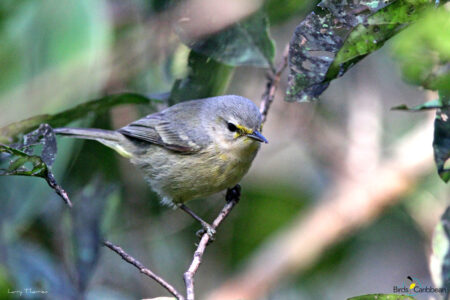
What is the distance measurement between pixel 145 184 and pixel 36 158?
2.47 m

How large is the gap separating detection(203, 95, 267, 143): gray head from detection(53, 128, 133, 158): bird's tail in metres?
0.71

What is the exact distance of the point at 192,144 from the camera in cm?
387

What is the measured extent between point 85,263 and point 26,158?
76 cm

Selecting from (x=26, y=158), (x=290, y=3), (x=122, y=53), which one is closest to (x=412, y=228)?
(x=290, y=3)

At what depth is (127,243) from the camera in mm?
4086

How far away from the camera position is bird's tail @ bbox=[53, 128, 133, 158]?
12.3 ft

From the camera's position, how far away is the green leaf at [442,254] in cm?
212

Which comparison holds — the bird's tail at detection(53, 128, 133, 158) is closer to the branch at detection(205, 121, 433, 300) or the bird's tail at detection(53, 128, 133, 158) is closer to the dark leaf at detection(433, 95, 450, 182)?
the branch at detection(205, 121, 433, 300)

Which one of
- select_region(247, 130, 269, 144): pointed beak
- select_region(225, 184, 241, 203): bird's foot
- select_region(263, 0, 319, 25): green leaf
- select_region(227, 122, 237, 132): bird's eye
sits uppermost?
select_region(263, 0, 319, 25): green leaf

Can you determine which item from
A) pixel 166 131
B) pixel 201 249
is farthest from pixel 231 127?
pixel 201 249

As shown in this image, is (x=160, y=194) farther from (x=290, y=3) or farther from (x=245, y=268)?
(x=290, y=3)

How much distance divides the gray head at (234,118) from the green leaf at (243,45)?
40cm

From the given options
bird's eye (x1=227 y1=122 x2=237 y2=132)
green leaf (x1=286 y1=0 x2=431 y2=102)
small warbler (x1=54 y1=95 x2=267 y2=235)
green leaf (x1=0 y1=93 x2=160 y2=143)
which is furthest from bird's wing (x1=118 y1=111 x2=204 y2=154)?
green leaf (x1=286 y1=0 x2=431 y2=102)

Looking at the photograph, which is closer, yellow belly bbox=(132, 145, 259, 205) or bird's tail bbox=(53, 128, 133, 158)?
yellow belly bbox=(132, 145, 259, 205)
